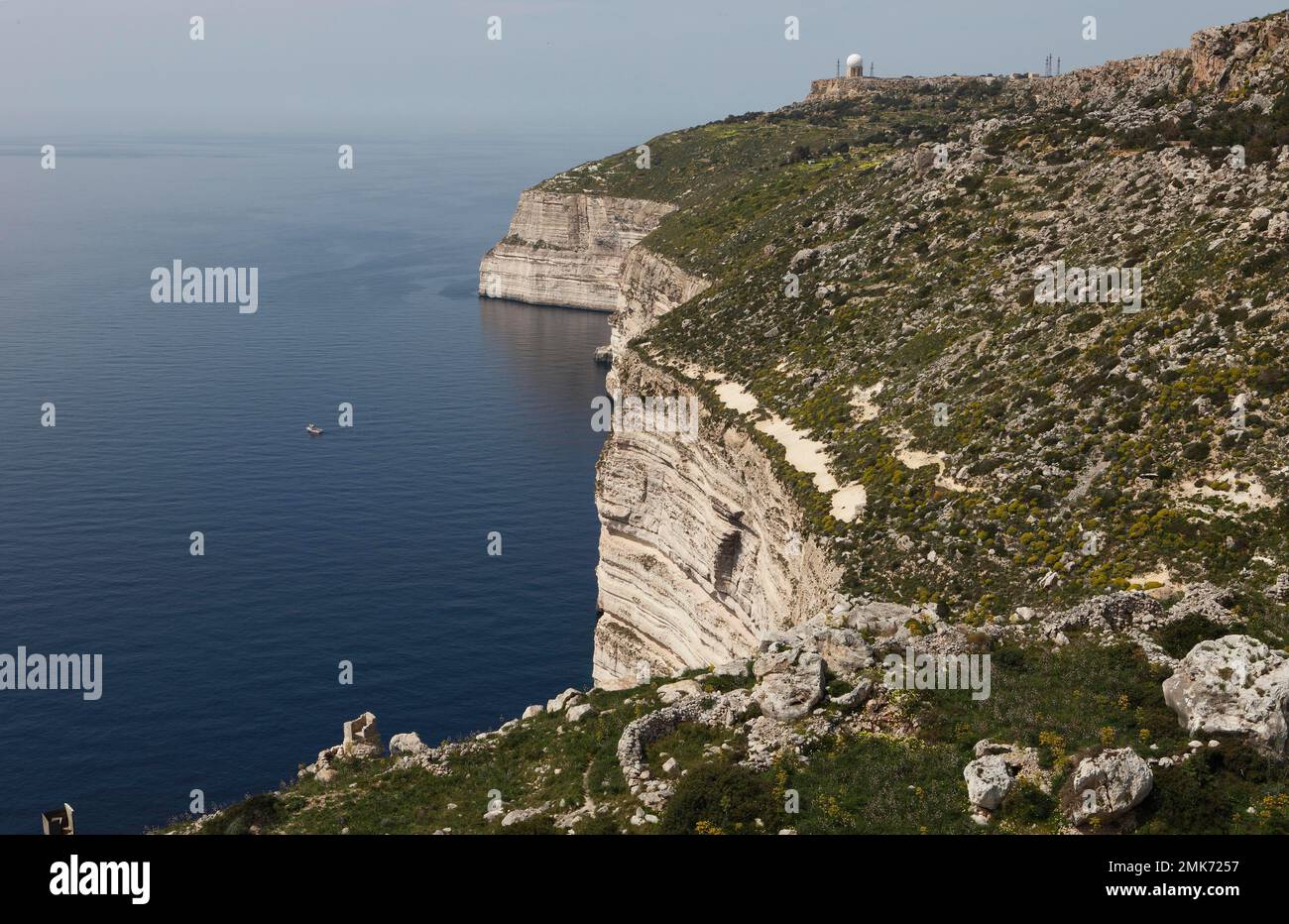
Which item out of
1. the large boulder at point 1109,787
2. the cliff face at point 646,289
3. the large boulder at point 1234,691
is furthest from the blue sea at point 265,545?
the large boulder at point 1109,787

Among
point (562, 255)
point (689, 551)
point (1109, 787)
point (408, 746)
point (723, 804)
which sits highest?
point (562, 255)

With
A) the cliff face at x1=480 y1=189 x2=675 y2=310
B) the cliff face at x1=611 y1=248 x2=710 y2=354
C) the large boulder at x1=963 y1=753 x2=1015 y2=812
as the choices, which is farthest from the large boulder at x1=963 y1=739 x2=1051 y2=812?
the cliff face at x1=480 y1=189 x2=675 y2=310

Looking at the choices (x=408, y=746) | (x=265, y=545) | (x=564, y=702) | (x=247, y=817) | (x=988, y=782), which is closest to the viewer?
→ (x=988, y=782)

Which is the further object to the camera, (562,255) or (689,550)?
(562,255)

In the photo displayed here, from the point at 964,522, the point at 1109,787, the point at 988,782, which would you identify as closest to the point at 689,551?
the point at 964,522

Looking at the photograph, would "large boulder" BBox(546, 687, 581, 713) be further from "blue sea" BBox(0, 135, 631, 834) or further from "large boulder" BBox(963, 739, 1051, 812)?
"blue sea" BBox(0, 135, 631, 834)

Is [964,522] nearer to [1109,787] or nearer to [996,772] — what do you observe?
[996,772]

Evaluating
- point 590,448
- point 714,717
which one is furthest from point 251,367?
point 714,717
